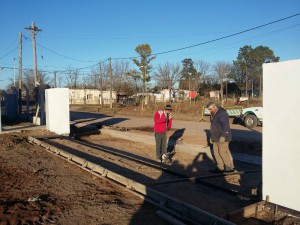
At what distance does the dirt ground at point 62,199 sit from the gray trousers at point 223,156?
2896 mm

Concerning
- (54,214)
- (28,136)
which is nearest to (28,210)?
(54,214)

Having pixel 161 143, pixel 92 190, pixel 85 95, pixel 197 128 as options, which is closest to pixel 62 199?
pixel 92 190

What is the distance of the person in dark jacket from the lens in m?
8.30

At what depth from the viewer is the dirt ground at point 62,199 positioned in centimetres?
522

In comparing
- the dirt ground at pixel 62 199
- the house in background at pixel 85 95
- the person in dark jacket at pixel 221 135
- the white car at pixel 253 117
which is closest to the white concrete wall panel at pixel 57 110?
the dirt ground at pixel 62 199

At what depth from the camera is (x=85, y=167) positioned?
9055 millimetres

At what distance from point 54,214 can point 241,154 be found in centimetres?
761

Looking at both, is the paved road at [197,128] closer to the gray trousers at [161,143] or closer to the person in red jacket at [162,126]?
the gray trousers at [161,143]

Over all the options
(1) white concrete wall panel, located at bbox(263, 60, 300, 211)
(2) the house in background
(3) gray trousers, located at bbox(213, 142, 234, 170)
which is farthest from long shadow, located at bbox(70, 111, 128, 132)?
(2) the house in background

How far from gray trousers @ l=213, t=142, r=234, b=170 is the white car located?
1250 centimetres

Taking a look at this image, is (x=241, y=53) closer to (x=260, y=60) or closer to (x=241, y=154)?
(x=260, y=60)

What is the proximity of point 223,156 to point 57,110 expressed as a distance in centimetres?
1063

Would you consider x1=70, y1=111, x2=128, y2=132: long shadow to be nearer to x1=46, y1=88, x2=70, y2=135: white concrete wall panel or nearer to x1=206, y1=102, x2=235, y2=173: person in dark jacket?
x1=46, y1=88, x2=70, y2=135: white concrete wall panel

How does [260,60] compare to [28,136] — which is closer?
[28,136]
